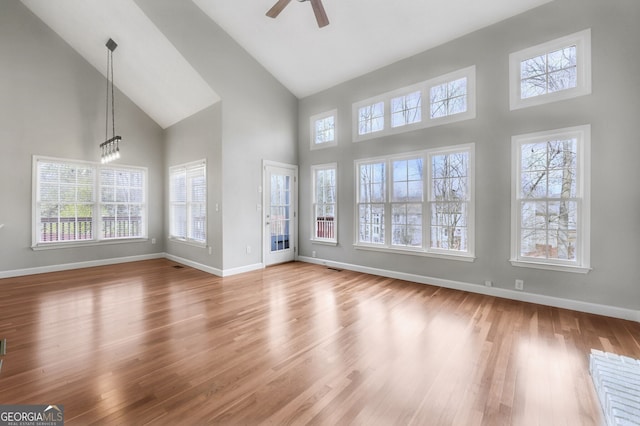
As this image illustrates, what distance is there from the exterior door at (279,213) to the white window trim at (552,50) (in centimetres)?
414

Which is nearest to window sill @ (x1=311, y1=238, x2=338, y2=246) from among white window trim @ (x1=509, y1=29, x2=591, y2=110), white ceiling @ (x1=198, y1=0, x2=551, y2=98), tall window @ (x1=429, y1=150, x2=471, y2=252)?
tall window @ (x1=429, y1=150, x2=471, y2=252)

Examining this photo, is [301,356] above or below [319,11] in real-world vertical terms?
below

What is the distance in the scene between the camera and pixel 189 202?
581 cm

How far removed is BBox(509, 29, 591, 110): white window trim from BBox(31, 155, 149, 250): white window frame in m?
7.27

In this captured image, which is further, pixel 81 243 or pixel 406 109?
pixel 81 243

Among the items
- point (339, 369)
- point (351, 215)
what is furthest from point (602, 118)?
point (339, 369)

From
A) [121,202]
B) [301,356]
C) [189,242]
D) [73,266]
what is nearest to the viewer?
[301,356]

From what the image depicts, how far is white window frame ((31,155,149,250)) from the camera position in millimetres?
4961

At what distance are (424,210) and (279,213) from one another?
300 cm

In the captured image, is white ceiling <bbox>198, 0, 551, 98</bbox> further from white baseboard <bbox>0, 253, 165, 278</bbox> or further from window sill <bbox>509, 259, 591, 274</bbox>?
white baseboard <bbox>0, 253, 165, 278</bbox>

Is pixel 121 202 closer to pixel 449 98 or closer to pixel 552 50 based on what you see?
pixel 449 98

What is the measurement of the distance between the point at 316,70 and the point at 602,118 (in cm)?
432

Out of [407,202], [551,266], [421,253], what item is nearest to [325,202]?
[407,202]

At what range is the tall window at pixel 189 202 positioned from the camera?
5449 mm
